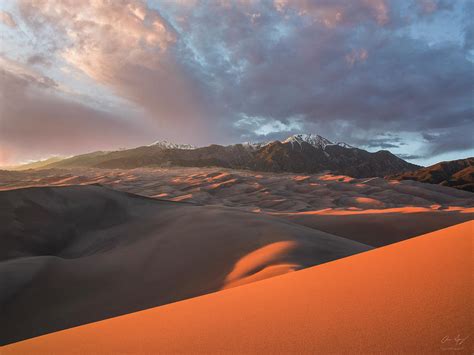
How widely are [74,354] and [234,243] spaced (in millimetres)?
4346

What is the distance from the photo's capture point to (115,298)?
4.59m

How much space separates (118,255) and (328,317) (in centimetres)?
556

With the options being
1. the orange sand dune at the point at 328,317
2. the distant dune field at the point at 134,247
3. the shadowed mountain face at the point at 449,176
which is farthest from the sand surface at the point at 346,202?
the shadowed mountain face at the point at 449,176

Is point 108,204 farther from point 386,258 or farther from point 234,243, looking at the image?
point 386,258

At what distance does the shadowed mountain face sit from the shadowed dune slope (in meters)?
55.6

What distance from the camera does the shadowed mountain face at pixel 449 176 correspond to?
5672 cm

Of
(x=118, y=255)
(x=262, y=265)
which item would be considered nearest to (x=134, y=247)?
(x=118, y=255)

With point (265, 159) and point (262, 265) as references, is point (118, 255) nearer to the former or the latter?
point (262, 265)

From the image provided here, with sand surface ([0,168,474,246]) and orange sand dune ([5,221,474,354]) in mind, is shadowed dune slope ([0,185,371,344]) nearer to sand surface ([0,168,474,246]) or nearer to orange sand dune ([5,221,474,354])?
orange sand dune ([5,221,474,354])

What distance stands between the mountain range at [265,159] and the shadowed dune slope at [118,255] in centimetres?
11432

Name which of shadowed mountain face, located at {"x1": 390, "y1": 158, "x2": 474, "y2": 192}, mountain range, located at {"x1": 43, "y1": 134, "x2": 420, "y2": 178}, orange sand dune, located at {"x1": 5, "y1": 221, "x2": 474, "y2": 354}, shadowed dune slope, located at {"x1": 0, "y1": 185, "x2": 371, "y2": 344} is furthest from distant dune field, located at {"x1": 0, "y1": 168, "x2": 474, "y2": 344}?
mountain range, located at {"x1": 43, "y1": 134, "x2": 420, "y2": 178}

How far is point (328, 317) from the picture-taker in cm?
176

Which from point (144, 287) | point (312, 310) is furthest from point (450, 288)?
point (144, 287)

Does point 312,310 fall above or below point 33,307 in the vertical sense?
above
